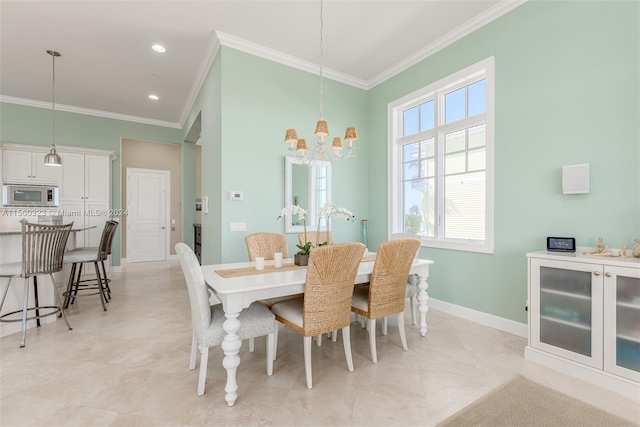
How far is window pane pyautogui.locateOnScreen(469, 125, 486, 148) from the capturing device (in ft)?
10.4

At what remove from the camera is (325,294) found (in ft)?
6.35

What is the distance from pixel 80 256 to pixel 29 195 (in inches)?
99.0

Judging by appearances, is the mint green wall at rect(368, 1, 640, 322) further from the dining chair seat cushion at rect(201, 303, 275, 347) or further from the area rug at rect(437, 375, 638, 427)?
the dining chair seat cushion at rect(201, 303, 275, 347)

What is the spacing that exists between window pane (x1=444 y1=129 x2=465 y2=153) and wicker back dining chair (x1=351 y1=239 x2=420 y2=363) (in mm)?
1718

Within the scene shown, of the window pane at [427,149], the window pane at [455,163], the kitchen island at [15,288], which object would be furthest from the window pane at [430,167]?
the kitchen island at [15,288]

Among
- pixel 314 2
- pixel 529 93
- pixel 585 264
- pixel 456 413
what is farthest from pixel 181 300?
pixel 529 93

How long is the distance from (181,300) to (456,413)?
3.50 meters

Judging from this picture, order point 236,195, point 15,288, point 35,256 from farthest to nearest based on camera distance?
point 236,195, point 15,288, point 35,256

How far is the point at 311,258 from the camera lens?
5.90 feet

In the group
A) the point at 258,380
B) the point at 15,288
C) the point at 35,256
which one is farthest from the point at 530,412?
the point at 15,288

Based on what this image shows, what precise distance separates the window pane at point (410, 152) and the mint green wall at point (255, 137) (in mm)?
935

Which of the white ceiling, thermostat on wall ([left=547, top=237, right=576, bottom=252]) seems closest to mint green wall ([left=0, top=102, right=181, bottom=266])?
the white ceiling

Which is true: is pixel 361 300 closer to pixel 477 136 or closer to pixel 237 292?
pixel 237 292

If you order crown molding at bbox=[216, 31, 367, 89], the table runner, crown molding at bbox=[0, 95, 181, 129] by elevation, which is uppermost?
crown molding at bbox=[216, 31, 367, 89]
